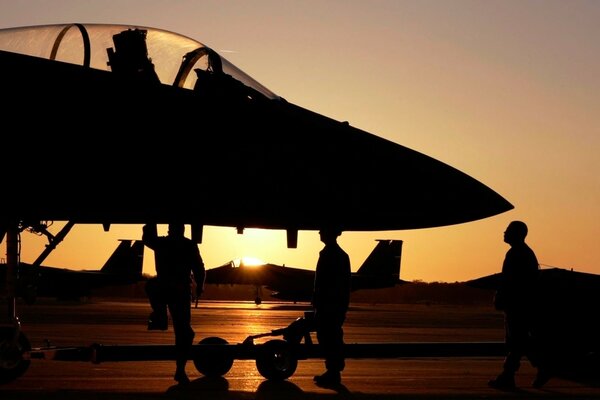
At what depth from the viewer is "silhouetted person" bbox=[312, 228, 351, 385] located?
425 inches

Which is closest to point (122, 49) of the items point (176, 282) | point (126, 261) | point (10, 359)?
point (176, 282)

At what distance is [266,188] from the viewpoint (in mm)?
9938

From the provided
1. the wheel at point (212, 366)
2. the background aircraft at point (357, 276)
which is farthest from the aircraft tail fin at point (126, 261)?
the wheel at point (212, 366)

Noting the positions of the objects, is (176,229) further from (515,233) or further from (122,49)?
(515,233)

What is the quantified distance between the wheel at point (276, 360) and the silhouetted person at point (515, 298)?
80.3 inches

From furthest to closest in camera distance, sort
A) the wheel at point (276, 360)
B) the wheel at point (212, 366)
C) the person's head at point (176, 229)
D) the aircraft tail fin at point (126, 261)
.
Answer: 1. the aircraft tail fin at point (126, 261)
2. the wheel at point (212, 366)
3. the wheel at point (276, 360)
4. the person's head at point (176, 229)

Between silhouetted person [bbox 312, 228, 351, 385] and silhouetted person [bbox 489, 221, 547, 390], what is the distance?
1.57 metres

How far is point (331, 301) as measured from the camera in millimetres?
10906

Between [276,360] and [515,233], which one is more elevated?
[515,233]

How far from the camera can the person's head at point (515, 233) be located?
37.3 ft

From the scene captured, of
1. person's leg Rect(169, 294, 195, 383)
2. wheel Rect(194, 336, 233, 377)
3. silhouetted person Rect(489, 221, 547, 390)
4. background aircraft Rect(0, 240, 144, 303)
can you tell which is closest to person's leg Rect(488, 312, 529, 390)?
silhouetted person Rect(489, 221, 547, 390)

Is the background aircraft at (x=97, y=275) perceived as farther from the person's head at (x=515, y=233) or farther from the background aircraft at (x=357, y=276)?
the person's head at (x=515, y=233)

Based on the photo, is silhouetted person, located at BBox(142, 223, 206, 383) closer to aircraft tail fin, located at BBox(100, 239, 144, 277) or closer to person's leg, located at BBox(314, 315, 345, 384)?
person's leg, located at BBox(314, 315, 345, 384)

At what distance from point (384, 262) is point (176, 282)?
56214 mm
